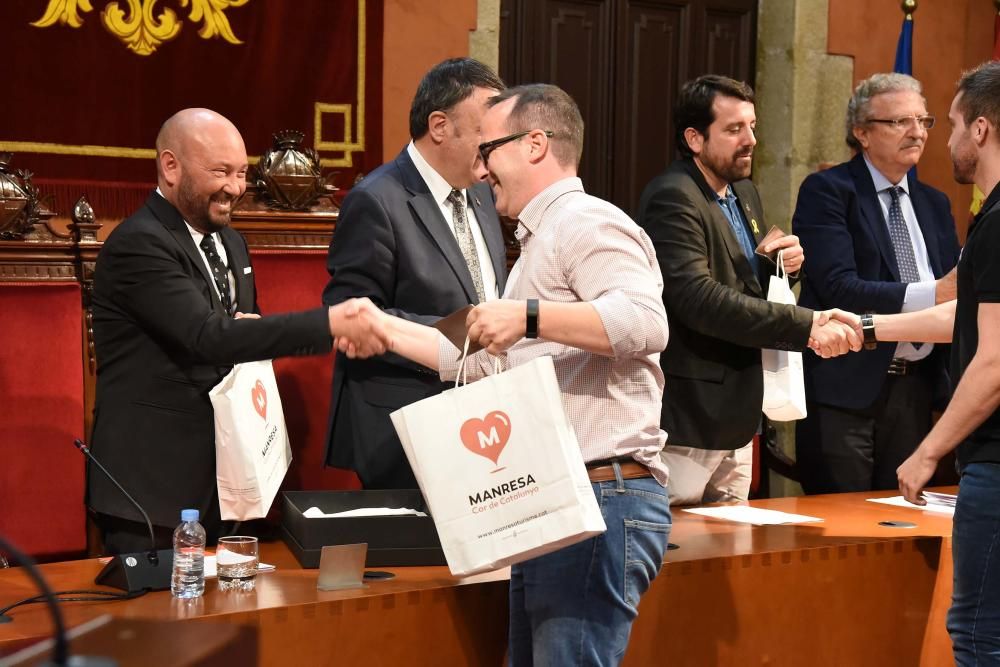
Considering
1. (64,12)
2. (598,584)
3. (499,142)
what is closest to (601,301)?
(499,142)

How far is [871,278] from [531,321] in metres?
2.20

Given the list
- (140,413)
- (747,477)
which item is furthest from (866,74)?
(140,413)

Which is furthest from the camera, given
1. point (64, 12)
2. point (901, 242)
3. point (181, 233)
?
point (901, 242)

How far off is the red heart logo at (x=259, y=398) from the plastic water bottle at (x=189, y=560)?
1.33ft

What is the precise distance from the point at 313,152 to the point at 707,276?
4.47ft

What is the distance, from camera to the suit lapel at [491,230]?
3.24 meters

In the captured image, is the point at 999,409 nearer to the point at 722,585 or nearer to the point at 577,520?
the point at 722,585

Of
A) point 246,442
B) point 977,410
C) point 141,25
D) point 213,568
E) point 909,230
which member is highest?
point 141,25

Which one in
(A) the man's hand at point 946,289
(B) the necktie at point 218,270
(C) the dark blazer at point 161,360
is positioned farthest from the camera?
(A) the man's hand at point 946,289

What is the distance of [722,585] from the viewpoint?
2.80 metres

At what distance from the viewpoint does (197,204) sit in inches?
120

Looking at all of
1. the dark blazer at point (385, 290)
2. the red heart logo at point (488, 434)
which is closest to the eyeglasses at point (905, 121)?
the dark blazer at point (385, 290)

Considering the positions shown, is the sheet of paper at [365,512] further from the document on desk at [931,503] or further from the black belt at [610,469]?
the document on desk at [931,503]

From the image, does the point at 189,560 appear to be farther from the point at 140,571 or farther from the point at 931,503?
the point at 931,503
